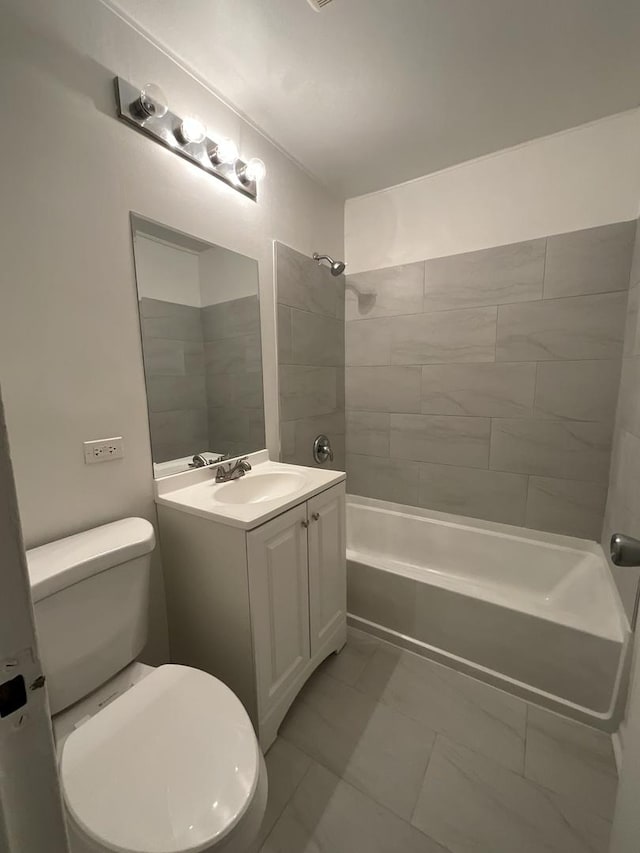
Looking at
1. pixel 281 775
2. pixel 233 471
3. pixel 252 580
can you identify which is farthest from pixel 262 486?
pixel 281 775

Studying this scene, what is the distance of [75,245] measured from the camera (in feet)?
3.54

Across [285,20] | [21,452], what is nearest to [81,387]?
[21,452]

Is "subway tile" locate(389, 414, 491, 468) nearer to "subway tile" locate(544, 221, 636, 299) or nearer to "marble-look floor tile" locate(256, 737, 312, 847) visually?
"subway tile" locate(544, 221, 636, 299)

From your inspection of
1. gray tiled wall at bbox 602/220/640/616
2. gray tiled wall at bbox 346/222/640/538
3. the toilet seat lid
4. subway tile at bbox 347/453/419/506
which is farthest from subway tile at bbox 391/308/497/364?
the toilet seat lid

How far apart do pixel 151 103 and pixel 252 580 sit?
1.59m

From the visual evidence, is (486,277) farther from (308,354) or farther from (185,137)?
(185,137)

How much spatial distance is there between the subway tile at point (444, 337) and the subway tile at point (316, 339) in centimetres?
36

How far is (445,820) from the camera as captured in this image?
1080 millimetres

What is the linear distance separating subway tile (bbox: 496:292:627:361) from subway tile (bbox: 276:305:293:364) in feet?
3.78

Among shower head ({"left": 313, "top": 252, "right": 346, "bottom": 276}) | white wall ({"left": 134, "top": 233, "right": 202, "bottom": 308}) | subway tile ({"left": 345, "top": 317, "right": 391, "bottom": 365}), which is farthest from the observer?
subway tile ({"left": 345, "top": 317, "right": 391, "bottom": 365})

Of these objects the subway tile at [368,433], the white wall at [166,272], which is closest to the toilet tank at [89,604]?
the white wall at [166,272]

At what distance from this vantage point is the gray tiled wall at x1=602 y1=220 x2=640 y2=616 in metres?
1.33

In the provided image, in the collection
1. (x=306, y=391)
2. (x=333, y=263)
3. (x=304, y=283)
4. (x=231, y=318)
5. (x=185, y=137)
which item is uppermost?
(x=185, y=137)

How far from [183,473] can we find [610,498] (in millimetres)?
1982
